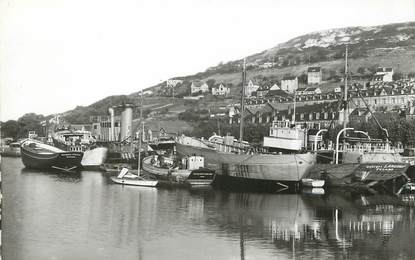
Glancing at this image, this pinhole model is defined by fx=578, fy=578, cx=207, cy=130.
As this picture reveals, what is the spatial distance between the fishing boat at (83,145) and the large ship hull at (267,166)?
527 inches

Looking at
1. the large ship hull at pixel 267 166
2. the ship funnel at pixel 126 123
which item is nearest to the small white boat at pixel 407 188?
the large ship hull at pixel 267 166

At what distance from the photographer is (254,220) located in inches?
814

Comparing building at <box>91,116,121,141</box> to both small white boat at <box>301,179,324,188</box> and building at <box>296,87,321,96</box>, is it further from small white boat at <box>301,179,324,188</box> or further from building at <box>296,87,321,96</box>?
small white boat at <box>301,179,324,188</box>

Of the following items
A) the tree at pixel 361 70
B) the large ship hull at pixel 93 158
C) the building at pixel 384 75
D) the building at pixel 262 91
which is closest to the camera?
the large ship hull at pixel 93 158

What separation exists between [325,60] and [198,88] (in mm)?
21226

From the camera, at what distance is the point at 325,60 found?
93875 millimetres

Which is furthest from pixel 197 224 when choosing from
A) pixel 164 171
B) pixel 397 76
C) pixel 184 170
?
pixel 397 76

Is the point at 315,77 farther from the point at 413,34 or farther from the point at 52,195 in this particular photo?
the point at 52,195

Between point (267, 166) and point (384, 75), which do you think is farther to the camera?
point (384, 75)

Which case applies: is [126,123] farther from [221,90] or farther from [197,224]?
[221,90]

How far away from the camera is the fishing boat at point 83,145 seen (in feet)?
139

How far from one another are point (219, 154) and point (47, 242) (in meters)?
18.0

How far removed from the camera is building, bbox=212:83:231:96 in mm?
87625

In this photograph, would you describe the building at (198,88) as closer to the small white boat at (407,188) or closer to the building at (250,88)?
the building at (250,88)
